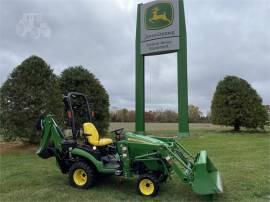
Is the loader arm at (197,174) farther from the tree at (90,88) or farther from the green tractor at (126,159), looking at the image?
the tree at (90,88)

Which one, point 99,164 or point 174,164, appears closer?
point 174,164

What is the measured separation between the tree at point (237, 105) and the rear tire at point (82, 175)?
54.3 ft

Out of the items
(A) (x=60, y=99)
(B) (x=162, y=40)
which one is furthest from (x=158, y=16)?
(A) (x=60, y=99)

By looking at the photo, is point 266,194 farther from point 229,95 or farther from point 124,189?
point 229,95

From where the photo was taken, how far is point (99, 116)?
14.0 meters

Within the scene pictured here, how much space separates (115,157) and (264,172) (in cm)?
362

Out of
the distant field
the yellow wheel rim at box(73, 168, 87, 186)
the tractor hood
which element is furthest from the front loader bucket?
the distant field

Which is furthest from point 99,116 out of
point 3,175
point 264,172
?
point 264,172

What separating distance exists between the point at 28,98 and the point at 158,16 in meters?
10.7

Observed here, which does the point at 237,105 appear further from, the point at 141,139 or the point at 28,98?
the point at 141,139

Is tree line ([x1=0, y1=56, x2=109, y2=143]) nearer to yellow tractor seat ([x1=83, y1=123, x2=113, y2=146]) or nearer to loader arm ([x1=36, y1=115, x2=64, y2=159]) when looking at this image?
loader arm ([x1=36, y1=115, x2=64, y2=159])

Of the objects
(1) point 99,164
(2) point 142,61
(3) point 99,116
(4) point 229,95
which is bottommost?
(1) point 99,164

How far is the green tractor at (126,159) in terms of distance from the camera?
482 cm

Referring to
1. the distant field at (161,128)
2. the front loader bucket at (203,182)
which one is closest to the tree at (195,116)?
the distant field at (161,128)
